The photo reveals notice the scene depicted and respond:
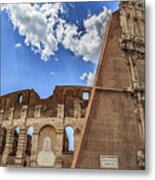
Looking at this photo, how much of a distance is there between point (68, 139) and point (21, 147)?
370 millimetres

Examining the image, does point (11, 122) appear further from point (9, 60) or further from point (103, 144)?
point (103, 144)

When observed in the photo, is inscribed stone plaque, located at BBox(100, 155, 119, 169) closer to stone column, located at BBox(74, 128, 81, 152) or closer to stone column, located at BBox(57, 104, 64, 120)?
stone column, located at BBox(74, 128, 81, 152)

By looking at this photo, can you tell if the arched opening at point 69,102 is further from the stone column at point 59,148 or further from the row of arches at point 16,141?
the row of arches at point 16,141

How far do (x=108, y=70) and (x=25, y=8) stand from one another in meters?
0.86

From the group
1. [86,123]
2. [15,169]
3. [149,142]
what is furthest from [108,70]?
[15,169]

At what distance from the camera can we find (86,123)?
2496 millimetres

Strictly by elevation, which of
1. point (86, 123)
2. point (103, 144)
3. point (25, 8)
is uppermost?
point (25, 8)

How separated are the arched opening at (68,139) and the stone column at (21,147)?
1.03 ft

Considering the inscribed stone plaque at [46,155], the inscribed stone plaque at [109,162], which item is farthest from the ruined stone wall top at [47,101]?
the inscribed stone plaque at [109,162]

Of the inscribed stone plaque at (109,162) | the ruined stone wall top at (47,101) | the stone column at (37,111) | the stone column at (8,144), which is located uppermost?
the ruined stone wall top at (47,101)

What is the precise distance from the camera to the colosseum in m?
2.45

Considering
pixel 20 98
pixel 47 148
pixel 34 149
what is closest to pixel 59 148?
pixel 47 148

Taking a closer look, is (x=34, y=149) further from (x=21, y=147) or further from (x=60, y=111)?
(x=60, y=111)

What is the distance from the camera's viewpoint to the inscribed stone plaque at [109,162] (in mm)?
2412
